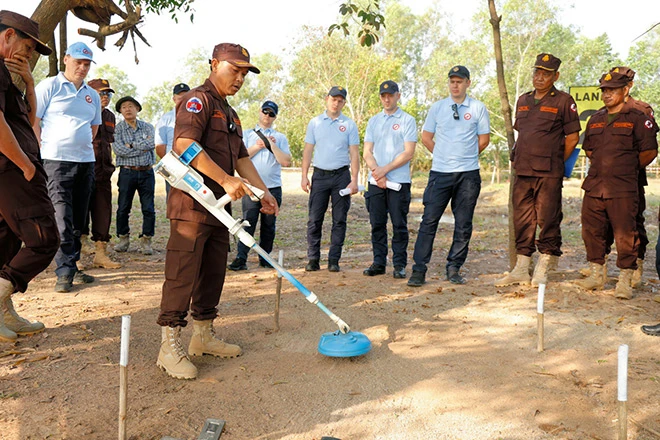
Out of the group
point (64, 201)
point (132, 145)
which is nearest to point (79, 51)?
point (64, 201)

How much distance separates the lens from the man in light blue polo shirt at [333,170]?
23.5 ft

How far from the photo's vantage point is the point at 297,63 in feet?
92.1

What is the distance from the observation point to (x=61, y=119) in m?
5.98

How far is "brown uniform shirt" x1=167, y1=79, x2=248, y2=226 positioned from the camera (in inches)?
150

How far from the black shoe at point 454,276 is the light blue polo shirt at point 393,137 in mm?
1223

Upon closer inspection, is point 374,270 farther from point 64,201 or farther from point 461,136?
point 64,201

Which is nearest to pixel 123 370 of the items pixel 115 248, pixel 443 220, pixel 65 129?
pixel 65 129

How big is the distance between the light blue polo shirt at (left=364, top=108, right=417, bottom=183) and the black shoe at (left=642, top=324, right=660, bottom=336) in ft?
10.2

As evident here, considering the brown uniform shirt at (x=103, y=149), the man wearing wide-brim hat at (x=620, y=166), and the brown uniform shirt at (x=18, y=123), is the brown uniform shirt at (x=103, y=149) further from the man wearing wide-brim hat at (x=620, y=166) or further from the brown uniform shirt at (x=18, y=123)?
the man wearing wide-brim hat at (x=620, y=166)

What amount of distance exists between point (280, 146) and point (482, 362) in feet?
14.8

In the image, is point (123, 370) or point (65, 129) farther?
point (65, 129)

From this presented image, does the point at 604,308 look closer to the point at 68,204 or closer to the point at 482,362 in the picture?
the point at 482,362

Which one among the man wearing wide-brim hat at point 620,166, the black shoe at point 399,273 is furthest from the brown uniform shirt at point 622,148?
the black shoe at point 399,273

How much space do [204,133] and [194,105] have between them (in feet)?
0.74
